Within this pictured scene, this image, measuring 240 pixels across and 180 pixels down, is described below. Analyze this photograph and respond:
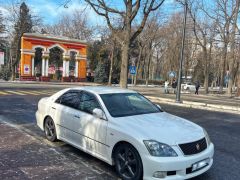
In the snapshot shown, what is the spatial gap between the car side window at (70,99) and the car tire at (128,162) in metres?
1.81

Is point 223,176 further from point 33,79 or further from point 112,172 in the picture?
point 33,79

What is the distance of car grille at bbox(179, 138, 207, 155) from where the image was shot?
5.14 meters

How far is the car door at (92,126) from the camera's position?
5977mm

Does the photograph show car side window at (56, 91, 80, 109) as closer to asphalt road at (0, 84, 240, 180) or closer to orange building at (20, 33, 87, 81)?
asphalt road at (0, 84, 240, 180)

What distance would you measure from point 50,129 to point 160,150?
12.2ft

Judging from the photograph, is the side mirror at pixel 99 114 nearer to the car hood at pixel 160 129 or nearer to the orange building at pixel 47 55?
the car hood at pixel 160 129

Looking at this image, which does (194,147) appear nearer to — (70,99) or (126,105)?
(126,105)

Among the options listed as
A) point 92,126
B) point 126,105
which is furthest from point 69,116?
point 126,105

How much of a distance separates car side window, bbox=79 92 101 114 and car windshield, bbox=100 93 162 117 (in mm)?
181

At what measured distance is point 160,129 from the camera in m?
5.45

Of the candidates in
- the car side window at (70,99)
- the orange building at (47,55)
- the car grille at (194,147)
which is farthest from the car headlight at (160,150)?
the orange building at (47,55)

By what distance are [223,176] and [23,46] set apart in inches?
1753

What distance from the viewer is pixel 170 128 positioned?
5.55 m

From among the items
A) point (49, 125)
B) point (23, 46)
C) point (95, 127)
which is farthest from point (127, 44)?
point (23, 46)
